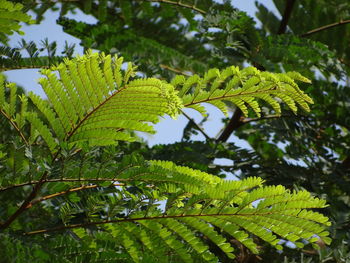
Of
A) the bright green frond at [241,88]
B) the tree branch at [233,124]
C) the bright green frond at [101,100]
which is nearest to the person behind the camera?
the bright green frond at [101,100]

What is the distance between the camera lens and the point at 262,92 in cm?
179

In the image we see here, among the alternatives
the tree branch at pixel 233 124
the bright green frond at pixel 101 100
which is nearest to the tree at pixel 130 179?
the bright green frond at pixel 101 100

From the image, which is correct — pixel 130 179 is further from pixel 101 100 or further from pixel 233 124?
pixel 233 124

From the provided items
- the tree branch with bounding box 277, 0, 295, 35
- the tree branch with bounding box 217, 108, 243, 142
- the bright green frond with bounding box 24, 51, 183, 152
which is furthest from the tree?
the tree branch with bounding box 277, 0, 295, 35

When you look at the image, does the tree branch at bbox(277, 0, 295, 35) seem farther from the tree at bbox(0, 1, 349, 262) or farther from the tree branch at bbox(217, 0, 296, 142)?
the tree at bbox(0, 1, 349, 262)

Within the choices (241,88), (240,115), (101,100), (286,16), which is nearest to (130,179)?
(101,100)

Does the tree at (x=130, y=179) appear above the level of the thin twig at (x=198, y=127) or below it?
below

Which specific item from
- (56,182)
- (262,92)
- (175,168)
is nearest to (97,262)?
(56,182)

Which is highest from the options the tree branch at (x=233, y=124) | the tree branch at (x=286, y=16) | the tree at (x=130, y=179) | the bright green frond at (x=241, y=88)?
the tree branch at (x=286, y=16)

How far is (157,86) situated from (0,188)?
0.60 meters

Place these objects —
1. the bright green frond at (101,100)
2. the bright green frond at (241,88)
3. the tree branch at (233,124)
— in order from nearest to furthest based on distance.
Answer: the bright green frond at (101,100) → the bright green frond at (241,88) → the tree branch at (233,124)

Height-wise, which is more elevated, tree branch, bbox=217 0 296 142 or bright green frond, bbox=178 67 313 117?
tree branch, bbox=217 0 296 142

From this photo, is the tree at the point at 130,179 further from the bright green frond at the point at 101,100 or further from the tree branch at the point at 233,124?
the tree branch at the point at 233,124

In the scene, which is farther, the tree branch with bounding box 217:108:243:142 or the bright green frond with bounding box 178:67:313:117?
the tree branch with bounding box 217:108:243:142
